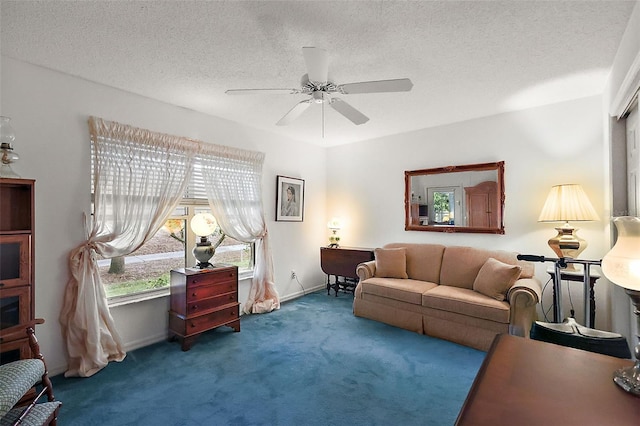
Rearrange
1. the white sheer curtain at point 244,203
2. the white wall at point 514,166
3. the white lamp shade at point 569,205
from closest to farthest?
the white lamp shade at point 569,205 → the white wall at point 514,166 → the white sheer curtain at point 244,203

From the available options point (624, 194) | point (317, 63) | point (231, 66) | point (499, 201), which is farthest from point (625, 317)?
point (231, 66)

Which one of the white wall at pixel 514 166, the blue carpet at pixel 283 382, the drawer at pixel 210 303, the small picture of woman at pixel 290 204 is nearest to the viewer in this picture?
the blue carpet at pixel 283 382

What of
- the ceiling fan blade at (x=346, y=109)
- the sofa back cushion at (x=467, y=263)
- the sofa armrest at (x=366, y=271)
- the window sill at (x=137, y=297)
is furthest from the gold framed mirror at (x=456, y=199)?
the window sill at (x=137, y=297)

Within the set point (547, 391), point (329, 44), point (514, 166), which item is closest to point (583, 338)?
point (547, 391)

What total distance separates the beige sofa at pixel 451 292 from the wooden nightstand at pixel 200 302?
1.50 metres

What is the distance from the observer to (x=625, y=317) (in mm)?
2240

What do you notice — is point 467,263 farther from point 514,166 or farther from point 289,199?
point 289,199

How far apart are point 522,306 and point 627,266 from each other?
6.56 feet

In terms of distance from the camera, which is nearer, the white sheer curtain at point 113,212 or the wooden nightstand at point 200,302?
the white sheer curtain at point 113,212

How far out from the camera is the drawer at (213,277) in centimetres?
290

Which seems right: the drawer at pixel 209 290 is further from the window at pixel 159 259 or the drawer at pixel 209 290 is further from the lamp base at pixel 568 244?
the lamp base at pixel 568 244

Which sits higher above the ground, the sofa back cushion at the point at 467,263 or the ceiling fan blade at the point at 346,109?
the ceiling fan blade at the point at 346,109

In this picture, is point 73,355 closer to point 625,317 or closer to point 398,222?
point 398,222

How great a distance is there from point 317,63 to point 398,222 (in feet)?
9.75
